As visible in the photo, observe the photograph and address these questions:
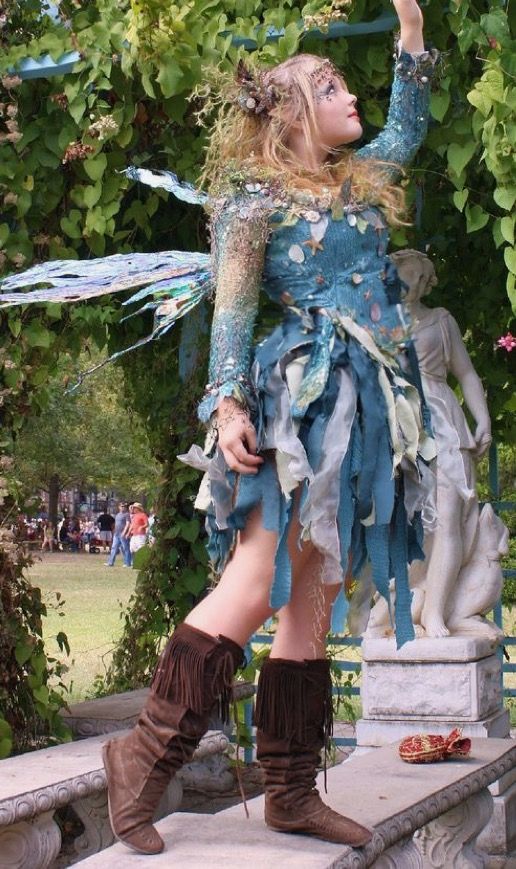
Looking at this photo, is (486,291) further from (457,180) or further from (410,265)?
(457,180)

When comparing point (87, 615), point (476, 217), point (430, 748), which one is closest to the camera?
point (430, 748)

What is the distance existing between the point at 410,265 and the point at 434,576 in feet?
3.82

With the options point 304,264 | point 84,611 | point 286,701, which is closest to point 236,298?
point 304,264

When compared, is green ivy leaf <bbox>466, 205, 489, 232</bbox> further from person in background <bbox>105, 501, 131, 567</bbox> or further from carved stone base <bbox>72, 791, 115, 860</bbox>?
person in background <bbox>105, 501, 131, 567</bbox>

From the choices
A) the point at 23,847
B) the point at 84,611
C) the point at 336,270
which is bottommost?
the point at 84,611

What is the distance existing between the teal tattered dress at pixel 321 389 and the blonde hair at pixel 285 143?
0.05m

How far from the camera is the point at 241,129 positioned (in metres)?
2.54

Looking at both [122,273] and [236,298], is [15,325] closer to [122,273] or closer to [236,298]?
[122,273]

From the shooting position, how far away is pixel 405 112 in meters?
2.65

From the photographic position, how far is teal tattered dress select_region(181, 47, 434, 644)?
2354mm

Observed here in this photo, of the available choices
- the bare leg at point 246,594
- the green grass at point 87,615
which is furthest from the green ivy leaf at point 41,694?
the bare leg at point 246,594

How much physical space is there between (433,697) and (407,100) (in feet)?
8.18

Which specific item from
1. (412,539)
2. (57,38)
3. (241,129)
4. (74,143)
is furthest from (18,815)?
(57,38)

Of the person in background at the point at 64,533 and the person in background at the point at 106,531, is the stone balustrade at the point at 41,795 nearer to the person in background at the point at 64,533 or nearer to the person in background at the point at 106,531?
the person in background at the point at 64,533
